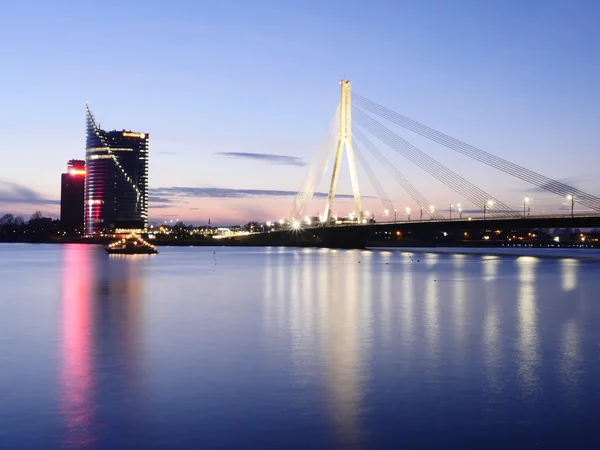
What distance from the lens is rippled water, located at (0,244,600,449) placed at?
11.9m

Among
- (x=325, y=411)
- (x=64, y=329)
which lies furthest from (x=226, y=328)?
(x=325, y=411)

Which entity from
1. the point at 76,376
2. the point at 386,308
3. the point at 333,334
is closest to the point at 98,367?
the point at 76,376

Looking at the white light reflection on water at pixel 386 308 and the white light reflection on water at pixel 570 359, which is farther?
the white light reflection on water at pixel 386 308

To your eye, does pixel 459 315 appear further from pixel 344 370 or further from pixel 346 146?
pixel 346 146

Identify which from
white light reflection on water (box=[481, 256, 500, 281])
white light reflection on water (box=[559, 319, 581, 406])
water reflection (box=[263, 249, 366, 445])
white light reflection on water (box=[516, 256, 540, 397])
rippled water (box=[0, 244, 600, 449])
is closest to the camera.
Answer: rippled water (box=[0, 244, 600, 449])

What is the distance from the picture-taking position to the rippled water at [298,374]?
38.9ft

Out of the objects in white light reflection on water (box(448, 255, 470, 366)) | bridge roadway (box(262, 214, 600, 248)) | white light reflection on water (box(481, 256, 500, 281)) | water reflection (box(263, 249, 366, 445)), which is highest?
bridge roadway (box(262, 214, 600, 248))

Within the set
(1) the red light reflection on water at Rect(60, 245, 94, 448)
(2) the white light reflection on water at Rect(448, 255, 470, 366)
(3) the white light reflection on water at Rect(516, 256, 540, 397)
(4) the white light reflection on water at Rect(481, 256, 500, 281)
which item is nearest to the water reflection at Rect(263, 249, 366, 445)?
(2) the white light reflection on water at Rect(448, 255, 470, 366)

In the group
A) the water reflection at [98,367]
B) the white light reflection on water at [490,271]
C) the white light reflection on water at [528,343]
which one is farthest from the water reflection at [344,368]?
the white light reflection on water at [490,271]

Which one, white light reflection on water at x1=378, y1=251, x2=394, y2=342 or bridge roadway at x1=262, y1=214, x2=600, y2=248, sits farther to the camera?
bridge roadway at x1=262, y1=214, x2=600, y2=248

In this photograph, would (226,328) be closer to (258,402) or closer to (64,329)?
(64,329)

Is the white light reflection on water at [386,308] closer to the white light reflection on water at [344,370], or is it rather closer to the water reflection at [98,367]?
the white light reflection on water at [344,370]

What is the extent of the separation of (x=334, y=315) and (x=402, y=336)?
6.87 m

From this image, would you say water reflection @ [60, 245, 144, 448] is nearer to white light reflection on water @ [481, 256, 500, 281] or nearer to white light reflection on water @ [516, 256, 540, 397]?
white light reflection on water @ [516, 256, 540, 397]
